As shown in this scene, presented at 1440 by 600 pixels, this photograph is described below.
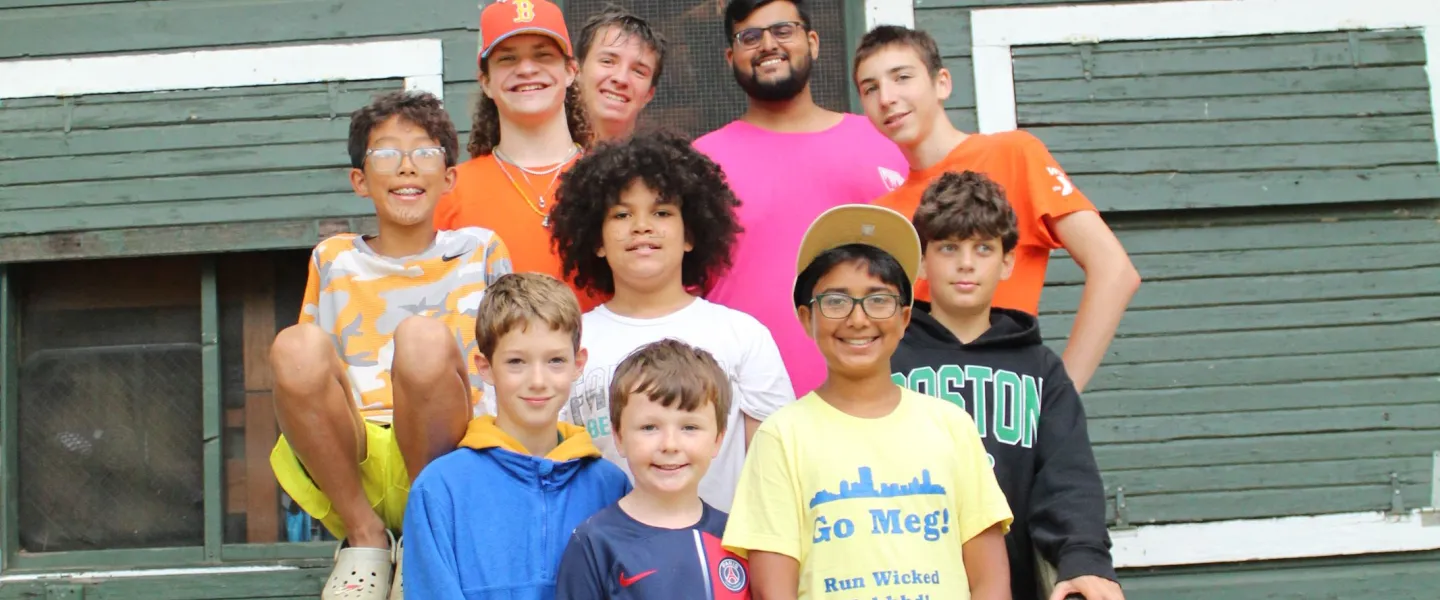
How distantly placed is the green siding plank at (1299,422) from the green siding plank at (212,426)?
3.61m

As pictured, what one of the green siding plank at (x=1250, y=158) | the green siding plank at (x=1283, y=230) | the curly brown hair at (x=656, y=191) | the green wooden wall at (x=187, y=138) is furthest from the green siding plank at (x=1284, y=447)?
the green wooden wall at (x=187, y=138)

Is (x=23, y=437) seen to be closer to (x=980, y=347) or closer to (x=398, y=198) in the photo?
(x=398, y=198)

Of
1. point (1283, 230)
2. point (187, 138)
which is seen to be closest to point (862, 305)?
point (1283, 230)

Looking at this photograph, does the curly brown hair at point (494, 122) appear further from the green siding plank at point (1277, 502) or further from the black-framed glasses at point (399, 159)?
the green siding plank at point (1277, 502)

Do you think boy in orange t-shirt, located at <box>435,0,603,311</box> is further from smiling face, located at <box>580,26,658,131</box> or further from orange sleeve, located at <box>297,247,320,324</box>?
orange sleeve, located at <box>297,247,320,324</box>

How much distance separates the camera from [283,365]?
2.47 meters

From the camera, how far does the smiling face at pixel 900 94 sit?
3.06m

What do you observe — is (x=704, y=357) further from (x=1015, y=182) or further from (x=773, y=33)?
(x=773, y=33)

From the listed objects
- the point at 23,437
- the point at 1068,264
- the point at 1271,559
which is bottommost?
the point at 1271,559

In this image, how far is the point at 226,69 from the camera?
16.6ft

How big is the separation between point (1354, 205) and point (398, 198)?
397 centimetres

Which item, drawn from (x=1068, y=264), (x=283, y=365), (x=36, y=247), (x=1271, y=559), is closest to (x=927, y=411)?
(x=283, y=365)

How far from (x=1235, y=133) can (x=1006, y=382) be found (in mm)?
3058

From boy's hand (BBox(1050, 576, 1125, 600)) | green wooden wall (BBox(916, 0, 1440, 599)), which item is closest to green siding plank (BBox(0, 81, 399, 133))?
green wooden wall (BBox(916, 0, 1440, 599))
